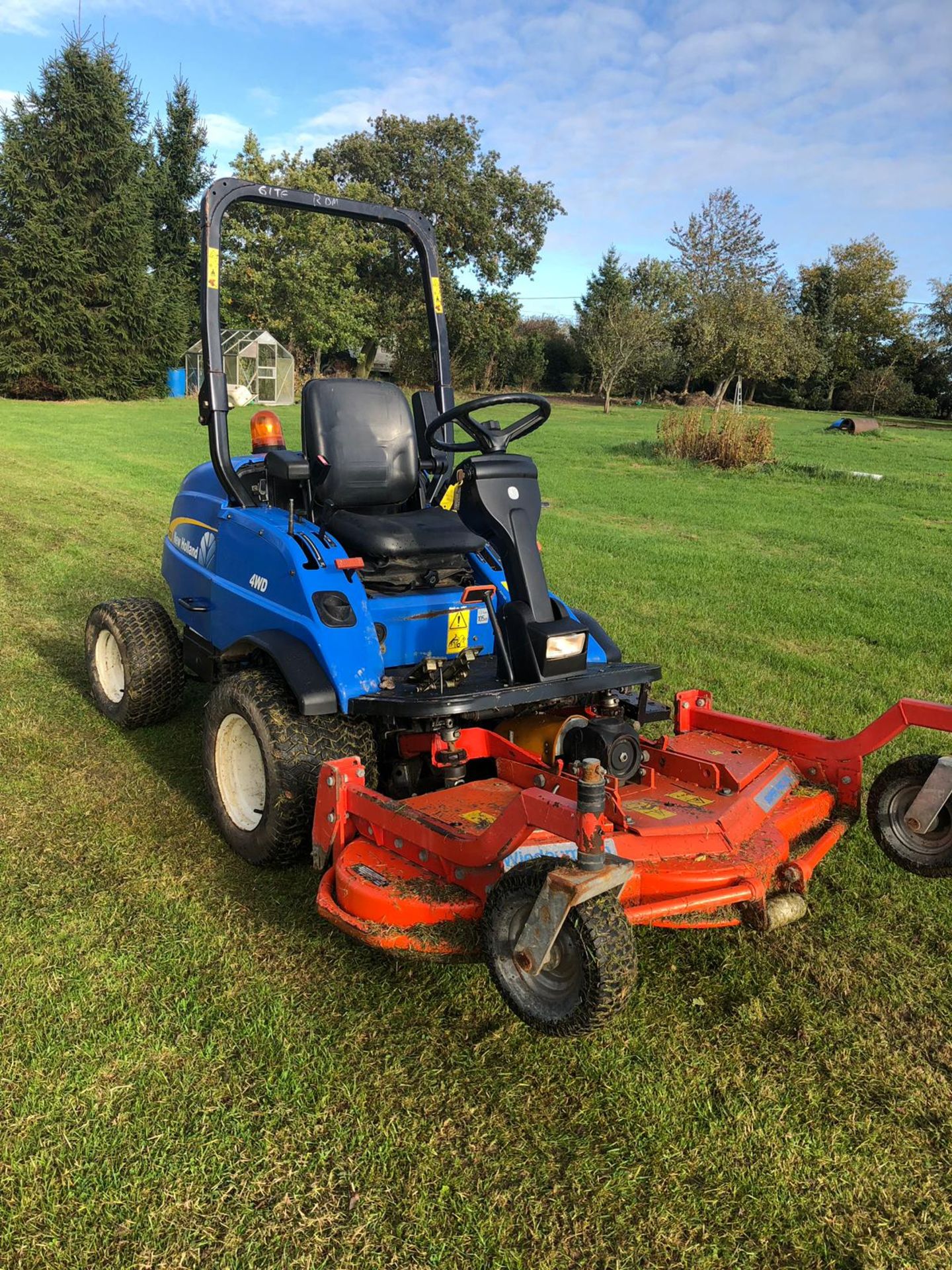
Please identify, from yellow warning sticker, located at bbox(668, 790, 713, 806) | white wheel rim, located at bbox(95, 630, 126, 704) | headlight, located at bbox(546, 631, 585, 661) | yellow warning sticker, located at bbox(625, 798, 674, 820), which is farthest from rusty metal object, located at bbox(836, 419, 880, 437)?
yellow warning sticker, located at bbox(625, 798, 674, 820)

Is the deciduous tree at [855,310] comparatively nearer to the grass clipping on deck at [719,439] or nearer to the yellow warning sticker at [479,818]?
the grass clipping on deck at [719,439]

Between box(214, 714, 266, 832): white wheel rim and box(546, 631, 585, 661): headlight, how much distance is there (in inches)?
46.0

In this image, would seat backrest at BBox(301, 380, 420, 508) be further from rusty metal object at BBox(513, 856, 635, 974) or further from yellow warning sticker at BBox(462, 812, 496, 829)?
rusty metal object at BBox(513, 856, 635, 974)

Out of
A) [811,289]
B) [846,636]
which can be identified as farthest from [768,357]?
[846,636]

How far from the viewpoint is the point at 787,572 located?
348 inches

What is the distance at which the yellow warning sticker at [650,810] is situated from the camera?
295 cm

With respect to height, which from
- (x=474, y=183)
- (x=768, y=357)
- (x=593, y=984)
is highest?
(x=474, y=183)

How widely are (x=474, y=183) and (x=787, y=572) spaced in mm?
41279

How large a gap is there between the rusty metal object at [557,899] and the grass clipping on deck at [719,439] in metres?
15.1

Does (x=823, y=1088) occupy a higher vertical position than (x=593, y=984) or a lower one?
lower

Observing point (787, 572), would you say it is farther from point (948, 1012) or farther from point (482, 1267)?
point (482, 1267)

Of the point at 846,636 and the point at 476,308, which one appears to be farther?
the point at 476,308

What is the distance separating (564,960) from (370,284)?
43.7m

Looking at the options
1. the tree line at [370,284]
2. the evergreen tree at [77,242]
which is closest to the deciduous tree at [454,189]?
the tree line at [370,284]
